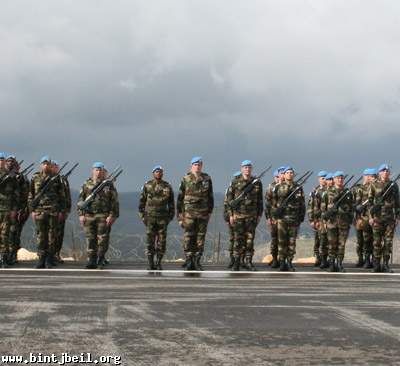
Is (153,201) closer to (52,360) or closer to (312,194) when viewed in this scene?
(312,194)

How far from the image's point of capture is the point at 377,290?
36.9 ft

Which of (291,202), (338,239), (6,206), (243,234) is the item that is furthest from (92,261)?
(338,239)

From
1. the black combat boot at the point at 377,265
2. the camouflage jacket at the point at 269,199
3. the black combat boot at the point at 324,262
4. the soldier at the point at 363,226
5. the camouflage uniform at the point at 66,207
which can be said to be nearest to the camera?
the black combat boot at the point at 377,265

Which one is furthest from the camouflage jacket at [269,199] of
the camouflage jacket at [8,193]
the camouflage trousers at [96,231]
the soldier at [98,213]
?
the camouflage jacket at [8,193]

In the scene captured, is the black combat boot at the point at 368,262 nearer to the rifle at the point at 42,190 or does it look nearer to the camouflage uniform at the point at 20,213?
the rifle at the point at 42,190

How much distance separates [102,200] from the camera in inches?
591

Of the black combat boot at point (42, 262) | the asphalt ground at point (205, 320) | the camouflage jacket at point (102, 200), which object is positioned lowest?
the asphalt ground at point (205, 320)

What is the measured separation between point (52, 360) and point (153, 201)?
9438 mm

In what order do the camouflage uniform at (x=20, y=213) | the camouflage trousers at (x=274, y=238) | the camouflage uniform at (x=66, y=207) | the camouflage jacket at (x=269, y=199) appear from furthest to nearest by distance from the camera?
the camouflage trousers at (x=274, y=238) < the camouflage jacket at (x=269, y=199) < the camouflage uniform at (x=66, y=207) < the camouflage uniform at (x=20, y=213)

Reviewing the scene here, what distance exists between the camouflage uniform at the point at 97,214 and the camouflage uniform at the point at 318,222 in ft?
15.8

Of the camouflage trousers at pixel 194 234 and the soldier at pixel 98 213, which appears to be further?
the camouflage trousers at pixel 194 234

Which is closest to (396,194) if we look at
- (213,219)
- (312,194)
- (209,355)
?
(312,194)

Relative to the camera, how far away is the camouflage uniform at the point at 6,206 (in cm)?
1546

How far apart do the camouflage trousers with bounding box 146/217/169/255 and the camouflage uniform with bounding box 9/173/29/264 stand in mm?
2844
